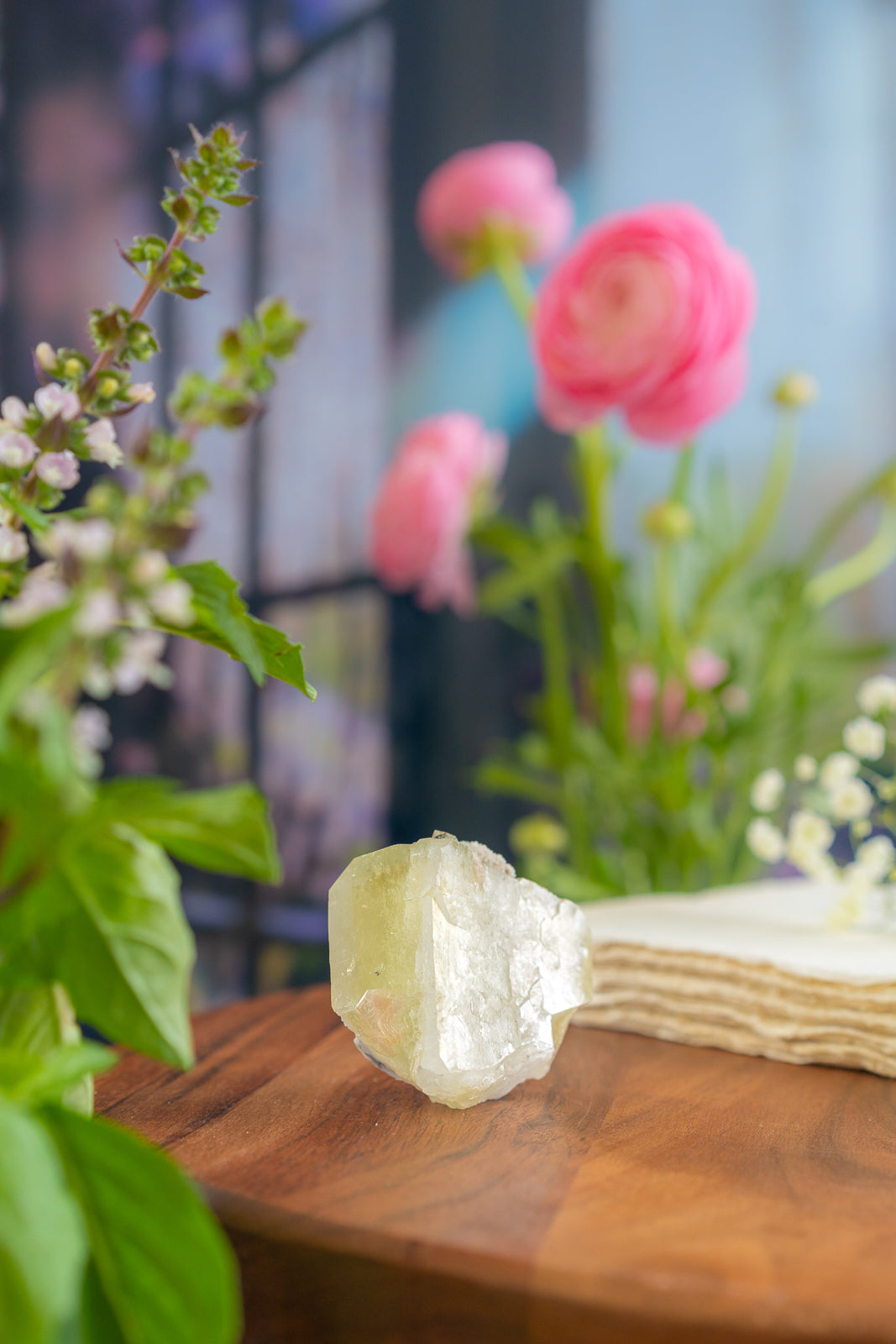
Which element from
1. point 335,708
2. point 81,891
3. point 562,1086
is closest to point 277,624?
point 335,708

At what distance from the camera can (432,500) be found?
2.86ft

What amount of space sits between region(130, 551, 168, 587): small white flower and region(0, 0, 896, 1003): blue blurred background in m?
0.72

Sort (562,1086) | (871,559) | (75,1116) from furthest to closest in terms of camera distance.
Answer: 1. (871,559)
2. (562,1086)
3. (75,1116)

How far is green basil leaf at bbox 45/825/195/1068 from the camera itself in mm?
244

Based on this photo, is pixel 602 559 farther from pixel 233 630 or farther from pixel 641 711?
pixel 233 630

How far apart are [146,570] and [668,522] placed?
2.21ft

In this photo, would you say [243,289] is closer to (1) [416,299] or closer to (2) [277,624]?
(1) [416,299]

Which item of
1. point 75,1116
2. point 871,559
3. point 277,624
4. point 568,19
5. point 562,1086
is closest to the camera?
point 75,1116

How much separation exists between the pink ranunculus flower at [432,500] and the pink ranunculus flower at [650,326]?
13 centimetres

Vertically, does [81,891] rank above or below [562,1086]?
above

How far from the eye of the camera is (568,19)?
1.13 m

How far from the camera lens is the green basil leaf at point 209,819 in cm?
24

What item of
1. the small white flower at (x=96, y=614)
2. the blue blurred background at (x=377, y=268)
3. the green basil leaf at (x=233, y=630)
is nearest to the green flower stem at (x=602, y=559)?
the blue blurred background at (x=377, y=268)

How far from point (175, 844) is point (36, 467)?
126 mm
